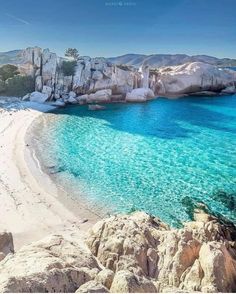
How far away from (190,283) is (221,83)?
206 feet

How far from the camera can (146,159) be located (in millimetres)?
23594

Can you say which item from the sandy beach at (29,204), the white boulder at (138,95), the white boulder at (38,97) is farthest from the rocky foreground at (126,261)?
the white boulder at (138,95)

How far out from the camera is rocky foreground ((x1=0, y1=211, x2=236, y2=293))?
5438 mm

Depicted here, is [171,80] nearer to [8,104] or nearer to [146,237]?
[8,104]

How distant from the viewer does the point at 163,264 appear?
347 inches

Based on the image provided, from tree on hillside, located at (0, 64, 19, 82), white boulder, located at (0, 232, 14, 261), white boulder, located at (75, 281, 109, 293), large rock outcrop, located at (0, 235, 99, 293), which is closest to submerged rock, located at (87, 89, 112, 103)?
tree on hillside, located at (0, 64, 19, 82)

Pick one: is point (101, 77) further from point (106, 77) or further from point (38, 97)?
point (38, 97)

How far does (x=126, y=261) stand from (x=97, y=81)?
154 ft

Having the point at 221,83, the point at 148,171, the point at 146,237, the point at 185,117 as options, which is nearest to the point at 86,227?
the point at 146,237

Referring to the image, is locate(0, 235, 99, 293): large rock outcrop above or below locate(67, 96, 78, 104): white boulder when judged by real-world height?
above

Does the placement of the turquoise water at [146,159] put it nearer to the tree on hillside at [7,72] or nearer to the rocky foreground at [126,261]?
the rocky foreground at [126,261]

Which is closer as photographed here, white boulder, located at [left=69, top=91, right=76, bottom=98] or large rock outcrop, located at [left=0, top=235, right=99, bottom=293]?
large rock outcrop, located at [left=0, top=235, right=99, bottom=293]

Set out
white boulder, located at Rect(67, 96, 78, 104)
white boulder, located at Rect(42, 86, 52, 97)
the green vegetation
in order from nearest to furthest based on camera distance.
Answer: white boulder, located at Rect(67, 96, 78, 104) → white boulder, located at Rect(42, 86, 52, 97) → the green vegetation

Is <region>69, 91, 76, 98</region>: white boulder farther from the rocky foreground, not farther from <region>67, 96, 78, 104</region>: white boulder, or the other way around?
the rocky foreground
